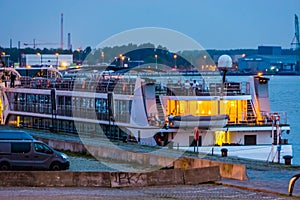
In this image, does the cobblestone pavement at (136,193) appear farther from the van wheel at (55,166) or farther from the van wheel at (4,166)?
the van wheel at (55,166)

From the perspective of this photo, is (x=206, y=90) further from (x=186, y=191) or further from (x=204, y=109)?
(x=186, y=191)

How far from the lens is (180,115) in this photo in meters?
46.6

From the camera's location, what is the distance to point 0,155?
29.4 meters

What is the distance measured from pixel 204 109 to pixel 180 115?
1774mm

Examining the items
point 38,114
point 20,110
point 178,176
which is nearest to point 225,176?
point 178,176

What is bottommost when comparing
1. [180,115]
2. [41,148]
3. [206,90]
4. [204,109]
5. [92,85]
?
[41,148]

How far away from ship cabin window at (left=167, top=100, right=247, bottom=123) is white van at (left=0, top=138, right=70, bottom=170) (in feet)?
57.4

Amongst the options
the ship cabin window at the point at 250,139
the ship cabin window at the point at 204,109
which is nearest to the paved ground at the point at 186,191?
the ship cabin window at the point at 250,139

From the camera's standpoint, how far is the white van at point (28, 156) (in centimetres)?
2958

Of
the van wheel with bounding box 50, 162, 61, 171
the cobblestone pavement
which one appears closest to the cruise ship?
the van wheel with bounding box 50, 162, 61, 171

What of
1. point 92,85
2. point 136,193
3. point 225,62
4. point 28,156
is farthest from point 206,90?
point 136,193

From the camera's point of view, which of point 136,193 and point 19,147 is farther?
point 19,147

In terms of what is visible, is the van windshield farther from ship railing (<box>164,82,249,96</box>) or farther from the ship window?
ship railing (<box>164,82,249,96</box>)

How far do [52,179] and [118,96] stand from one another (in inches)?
1076
